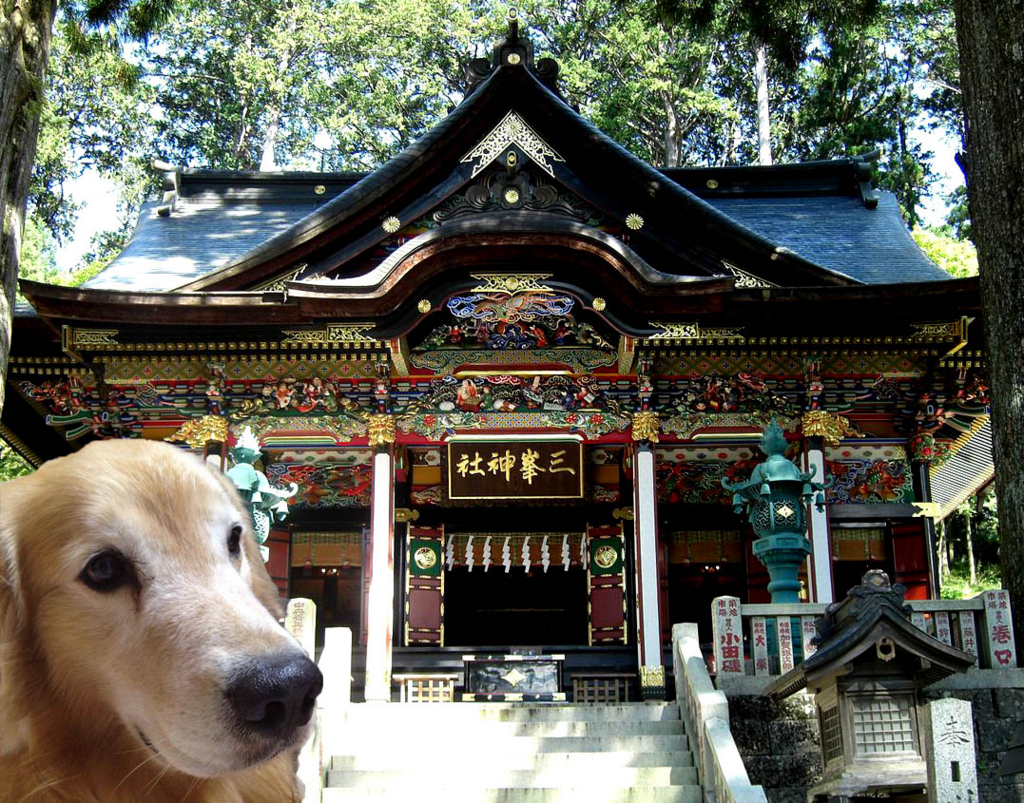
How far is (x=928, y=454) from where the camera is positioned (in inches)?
493

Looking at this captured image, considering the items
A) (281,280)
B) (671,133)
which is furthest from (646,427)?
(671,133)

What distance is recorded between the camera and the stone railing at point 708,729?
21.1ft

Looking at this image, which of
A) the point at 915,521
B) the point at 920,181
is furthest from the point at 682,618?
the point at 920,181

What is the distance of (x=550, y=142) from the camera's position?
11.9 metres

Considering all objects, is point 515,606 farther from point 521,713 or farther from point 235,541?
point 235,541

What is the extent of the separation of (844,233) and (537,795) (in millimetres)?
10157

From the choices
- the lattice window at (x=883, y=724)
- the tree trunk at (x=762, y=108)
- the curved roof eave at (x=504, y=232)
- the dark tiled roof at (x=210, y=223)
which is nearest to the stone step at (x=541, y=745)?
the lattice window at (x=883, y=724)

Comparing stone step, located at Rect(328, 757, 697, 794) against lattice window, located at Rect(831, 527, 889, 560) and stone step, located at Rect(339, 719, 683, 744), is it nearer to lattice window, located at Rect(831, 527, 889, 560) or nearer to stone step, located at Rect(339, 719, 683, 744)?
stone step, located at Rect(339, 719, 683, 744)

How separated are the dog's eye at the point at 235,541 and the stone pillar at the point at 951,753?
15.9 ft

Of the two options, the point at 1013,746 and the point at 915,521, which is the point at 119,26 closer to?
the point at 1013,746

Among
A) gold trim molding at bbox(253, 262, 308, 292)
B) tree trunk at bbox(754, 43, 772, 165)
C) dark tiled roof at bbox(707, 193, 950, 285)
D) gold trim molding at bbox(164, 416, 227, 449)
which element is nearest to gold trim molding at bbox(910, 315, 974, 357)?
dark tiled roof at bbox(707, 193, 950, 285)

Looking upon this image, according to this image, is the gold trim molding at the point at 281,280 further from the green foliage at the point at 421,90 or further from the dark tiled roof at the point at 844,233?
the green foliage at the point at 421,90

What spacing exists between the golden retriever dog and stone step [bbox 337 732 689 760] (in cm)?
724

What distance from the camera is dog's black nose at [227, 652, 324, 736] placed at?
110 centimetres
